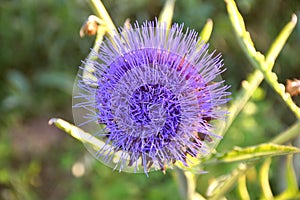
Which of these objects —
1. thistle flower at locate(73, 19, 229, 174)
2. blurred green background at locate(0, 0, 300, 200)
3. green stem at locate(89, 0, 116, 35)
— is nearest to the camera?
thistle flower at locate(73, 19, 229, 174)

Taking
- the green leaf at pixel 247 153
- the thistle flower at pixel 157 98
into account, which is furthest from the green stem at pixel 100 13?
the green leaf at pixel 247 153

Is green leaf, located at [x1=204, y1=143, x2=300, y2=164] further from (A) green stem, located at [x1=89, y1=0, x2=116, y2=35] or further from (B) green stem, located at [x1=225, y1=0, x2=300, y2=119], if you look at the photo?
(A) green stem, located at [x1=89, y1=0, x2=116, y2=35]

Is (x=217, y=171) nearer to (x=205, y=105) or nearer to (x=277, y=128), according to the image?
(x=277, y=128)

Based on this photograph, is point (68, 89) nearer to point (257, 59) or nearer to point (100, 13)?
point (100, 13)

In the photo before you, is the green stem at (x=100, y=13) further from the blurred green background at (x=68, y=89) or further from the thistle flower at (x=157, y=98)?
the blurred green background at (x=68, y=89)

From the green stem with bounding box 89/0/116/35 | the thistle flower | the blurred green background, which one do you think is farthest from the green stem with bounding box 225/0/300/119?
the blurred green background

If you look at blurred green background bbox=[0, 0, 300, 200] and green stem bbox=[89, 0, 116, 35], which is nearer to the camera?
green stem bbox=[89, 0, 116, 35]

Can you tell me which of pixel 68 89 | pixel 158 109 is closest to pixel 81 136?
pixel 158 109

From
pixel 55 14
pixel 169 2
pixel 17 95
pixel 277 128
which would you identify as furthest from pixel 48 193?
pixel 169 2
